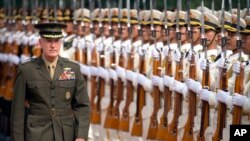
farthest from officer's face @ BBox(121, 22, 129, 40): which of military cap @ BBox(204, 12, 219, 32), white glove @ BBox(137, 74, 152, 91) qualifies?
military cap @ BBox(204, 12, 219, 32)

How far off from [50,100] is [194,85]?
2554 mm

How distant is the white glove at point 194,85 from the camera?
15.8 metres

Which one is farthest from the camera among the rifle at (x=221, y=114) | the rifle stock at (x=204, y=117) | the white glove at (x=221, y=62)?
the rifle stock at (x=204, y=117)

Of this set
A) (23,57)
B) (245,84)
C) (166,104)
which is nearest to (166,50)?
(166,104)

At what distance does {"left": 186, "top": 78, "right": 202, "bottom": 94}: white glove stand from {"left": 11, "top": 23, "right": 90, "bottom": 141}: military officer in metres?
2.10

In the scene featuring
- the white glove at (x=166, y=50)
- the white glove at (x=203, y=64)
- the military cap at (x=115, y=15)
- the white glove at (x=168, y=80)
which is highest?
the military cap at (x=115, y=15)

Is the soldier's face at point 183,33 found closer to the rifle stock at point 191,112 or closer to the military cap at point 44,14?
the rifle stock at point 191,112

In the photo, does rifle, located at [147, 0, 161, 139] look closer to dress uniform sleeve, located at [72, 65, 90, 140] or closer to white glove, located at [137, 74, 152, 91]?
white glove, located at [137, 74, 152, 91]

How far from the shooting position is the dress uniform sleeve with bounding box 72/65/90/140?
45.9 ft

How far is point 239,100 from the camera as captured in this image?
47.3 ft

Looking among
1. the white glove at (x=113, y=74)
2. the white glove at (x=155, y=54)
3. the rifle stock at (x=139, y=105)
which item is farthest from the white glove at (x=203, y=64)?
the white glove at (x=113, y=74)

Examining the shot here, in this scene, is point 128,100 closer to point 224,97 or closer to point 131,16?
point 131,16

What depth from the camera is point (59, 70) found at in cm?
1407

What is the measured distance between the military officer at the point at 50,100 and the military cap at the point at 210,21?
306cm
